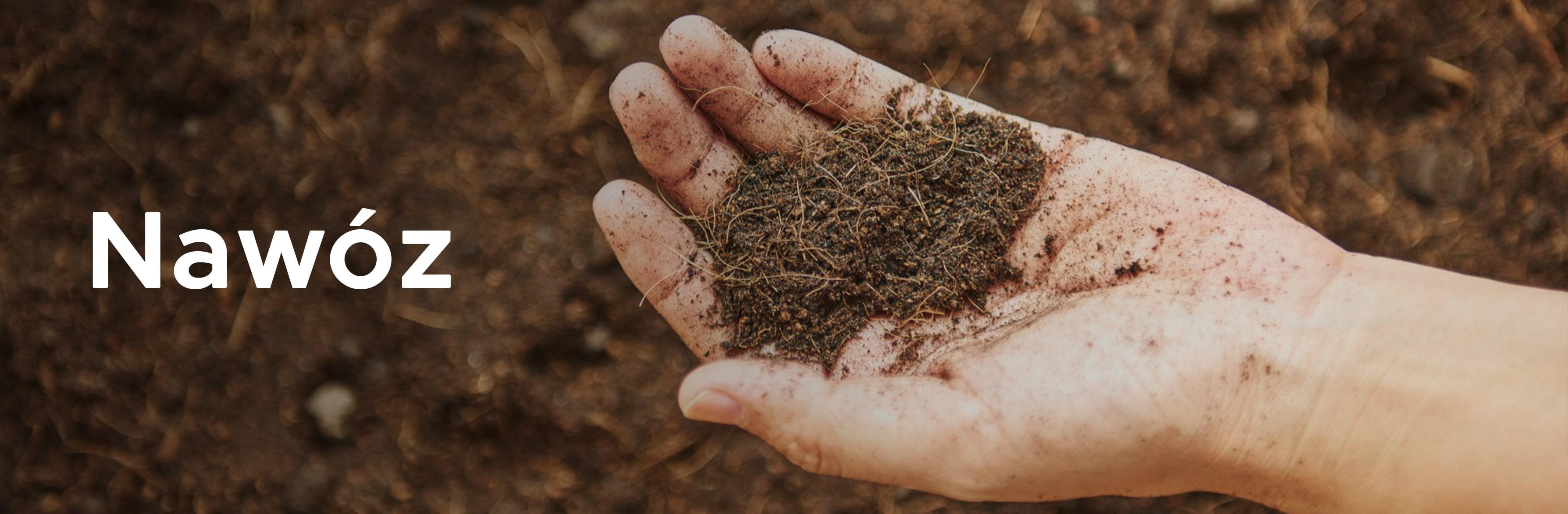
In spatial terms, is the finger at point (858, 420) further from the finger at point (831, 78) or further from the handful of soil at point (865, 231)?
the finger at point (831, 78)

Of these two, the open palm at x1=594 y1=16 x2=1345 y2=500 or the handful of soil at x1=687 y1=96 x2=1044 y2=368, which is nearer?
the open palm at x1=594 y1=16 x2=1345 y2=500

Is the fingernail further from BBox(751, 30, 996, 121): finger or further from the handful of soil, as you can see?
BBox(751, 30, 996, 121): finger

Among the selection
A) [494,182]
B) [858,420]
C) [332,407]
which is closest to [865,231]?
[858,420]

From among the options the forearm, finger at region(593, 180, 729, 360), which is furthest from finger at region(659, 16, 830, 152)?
the forearm

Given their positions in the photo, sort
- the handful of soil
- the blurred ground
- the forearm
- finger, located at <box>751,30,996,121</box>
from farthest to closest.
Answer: the blurred ground, finger, located at <box>751,30,996,121</box>, the handful of soil, the forearm

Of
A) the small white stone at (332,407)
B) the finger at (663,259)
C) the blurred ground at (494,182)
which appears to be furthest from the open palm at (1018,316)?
the small white stone at (332,407)

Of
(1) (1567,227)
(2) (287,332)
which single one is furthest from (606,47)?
(1) (1567,227)

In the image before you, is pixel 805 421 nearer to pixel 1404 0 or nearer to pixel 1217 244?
pixel 1217 244

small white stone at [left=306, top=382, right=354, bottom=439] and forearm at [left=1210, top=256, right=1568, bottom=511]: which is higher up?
small white stone at [left=306, top=382, right=354, bottom=439]
